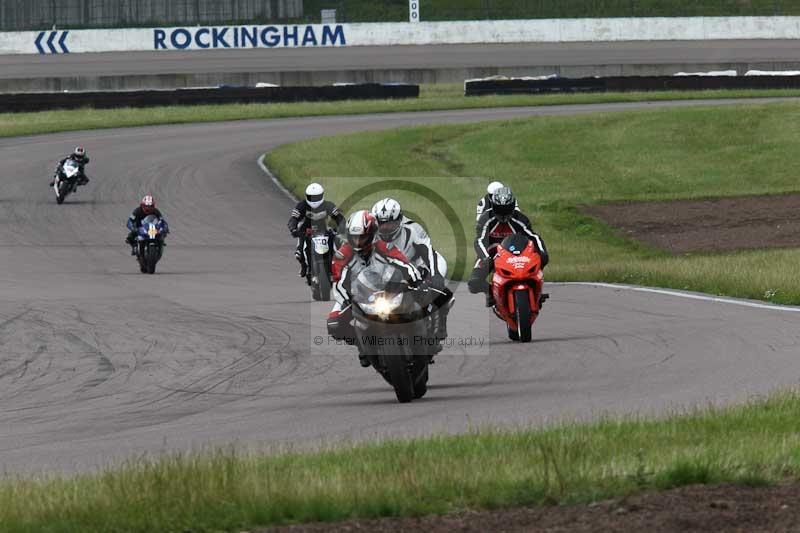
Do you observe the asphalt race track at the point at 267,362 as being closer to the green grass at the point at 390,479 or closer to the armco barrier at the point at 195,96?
the green grass at the point at 390,479

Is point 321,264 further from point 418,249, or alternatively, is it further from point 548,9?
point 548,9

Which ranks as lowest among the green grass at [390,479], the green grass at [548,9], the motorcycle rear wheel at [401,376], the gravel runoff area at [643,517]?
Answer: the gravel runoff area at [643,517]

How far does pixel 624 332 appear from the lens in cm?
1419

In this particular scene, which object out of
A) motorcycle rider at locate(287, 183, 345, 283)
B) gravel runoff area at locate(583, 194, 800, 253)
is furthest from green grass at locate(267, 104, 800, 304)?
motorcycle rider at locate(287, 183, 345, 283)

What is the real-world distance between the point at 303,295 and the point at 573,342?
6233 millimetres

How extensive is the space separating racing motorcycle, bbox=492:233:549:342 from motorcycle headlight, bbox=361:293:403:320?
3.86 metres

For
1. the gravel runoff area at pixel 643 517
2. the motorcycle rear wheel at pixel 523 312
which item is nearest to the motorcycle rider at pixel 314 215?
the motorcycle rear wheel at pixel 523 312

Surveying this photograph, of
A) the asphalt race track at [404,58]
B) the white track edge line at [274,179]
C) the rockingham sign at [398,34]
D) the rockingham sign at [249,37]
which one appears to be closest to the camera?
the white track edge line at [274,179]

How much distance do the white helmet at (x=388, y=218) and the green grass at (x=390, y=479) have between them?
280 centimetres

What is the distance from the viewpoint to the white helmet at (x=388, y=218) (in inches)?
421

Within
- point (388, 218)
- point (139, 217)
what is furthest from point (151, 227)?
point (388, 218)

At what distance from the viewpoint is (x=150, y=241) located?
22.5 m

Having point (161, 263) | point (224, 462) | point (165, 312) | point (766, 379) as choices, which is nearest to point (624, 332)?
point (766, 379)

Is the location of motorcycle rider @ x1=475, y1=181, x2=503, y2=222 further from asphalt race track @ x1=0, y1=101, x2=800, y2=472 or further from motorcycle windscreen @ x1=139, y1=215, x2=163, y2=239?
motorcycle windscreen @ x1=139, y1=215, x2=163, y2=239
